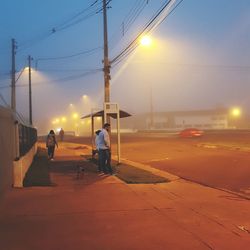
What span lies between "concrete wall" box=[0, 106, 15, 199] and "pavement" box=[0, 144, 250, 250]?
1.31 ft

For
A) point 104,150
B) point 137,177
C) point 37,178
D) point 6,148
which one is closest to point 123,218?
point 6,148

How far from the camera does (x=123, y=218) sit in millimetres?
9141

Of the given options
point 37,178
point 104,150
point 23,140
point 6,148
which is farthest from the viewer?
point 23,140

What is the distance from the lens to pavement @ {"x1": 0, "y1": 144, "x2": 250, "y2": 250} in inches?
288

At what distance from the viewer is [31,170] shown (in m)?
18.8

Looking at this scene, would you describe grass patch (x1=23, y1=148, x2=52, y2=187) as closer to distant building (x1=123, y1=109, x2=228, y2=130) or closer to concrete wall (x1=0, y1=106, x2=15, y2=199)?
concrete wall (x1=0, y1=106, x2=15, y2=199)

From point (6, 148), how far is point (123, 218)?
4770 mm

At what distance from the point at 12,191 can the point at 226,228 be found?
640 centimetres

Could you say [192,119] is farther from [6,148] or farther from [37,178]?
[6,148]

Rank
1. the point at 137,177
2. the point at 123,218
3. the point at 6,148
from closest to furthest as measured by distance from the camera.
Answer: the point at 123,218 → the point at 6,148 → the point at 137,177

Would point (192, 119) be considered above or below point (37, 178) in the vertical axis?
above

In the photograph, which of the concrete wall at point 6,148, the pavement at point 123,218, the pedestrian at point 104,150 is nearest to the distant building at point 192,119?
the pedestrian at point 104,150

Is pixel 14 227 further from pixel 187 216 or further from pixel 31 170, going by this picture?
pixel 31 170

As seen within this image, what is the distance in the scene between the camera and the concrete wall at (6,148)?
1163 cm
